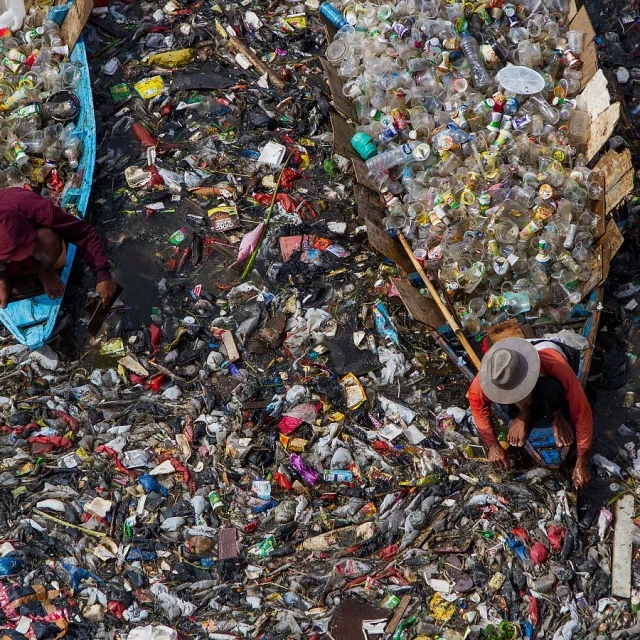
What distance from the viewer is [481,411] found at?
18.7 feet

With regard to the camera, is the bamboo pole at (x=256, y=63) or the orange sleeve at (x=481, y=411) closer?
the orange sleeve at (x=481, y=411)

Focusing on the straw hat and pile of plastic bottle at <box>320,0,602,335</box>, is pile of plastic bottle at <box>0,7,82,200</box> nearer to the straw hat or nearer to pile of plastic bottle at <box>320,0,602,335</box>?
pile of plastic bottle at <box>320,0,602,335</box>

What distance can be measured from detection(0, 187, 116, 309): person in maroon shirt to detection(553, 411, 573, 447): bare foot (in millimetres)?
3392

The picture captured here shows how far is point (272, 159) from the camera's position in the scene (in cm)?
Answer: 786

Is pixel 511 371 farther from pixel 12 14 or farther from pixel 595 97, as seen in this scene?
pixel 12 14

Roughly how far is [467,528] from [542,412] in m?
0.94

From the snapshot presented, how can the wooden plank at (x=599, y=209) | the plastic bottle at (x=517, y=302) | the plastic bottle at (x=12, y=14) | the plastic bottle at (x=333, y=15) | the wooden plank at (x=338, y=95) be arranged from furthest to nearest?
the plastic bottle at (x=12, y=14)
the plastic bottle at (x=333, y=15)
the wooden plank at (x=338, y=95)
the wooden plank at (x=599, y=209)
the plastic bottle at (x=517, y=302)

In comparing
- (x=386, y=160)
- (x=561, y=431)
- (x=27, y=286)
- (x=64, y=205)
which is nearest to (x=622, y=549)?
(x=561, y=431)

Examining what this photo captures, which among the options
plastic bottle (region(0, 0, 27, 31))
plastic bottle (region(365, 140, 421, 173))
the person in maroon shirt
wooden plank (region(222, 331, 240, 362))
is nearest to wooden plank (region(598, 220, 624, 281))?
plastic bottle (region(365, 140, 421, 173))

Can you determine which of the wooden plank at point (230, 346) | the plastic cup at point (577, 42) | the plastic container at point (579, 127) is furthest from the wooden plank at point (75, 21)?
the plastic container at point (579, 127)

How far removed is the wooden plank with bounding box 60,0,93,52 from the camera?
819 cm

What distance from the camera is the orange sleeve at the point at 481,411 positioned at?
5.65m

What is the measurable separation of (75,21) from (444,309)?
452cm

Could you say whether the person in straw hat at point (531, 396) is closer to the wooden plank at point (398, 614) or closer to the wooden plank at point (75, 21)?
the wooden plank at point (398, 614)
